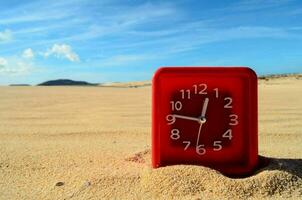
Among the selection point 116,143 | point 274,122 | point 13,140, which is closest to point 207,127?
point 116,143

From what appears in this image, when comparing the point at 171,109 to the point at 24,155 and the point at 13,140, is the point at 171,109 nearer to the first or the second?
the point at 24,155

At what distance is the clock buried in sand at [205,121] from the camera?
2.94 meters

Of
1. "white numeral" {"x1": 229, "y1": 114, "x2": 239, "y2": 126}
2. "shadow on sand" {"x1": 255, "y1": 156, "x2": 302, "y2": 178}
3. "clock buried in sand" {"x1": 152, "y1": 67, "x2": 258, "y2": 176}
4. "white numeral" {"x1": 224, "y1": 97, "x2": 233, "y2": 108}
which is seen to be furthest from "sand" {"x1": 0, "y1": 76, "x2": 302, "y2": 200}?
"white numeral" {"x1": 224, "y1": 97, "x2": 233, "y2": 108}

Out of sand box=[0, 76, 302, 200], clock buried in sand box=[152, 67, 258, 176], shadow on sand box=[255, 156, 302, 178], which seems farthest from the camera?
clock buried in sand box=[152, 67, 258, 176]

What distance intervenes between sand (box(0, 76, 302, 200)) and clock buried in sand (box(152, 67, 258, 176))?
0.18 m

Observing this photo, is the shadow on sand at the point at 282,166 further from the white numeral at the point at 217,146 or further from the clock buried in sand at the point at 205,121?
the white numeral at the point at 217,146

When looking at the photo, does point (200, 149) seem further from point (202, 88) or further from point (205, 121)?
point (202, 88)

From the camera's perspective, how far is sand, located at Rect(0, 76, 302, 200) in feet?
8.48

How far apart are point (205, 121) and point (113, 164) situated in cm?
72

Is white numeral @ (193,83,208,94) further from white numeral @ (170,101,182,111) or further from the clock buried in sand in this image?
white numeral @ (170,101,182,111)

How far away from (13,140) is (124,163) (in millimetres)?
1394

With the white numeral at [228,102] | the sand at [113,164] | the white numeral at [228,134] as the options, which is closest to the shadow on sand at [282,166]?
the sand at [113,164]

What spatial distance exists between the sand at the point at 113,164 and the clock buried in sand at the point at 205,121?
183mm

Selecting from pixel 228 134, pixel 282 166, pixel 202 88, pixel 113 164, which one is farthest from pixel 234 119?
pixel 113 164
